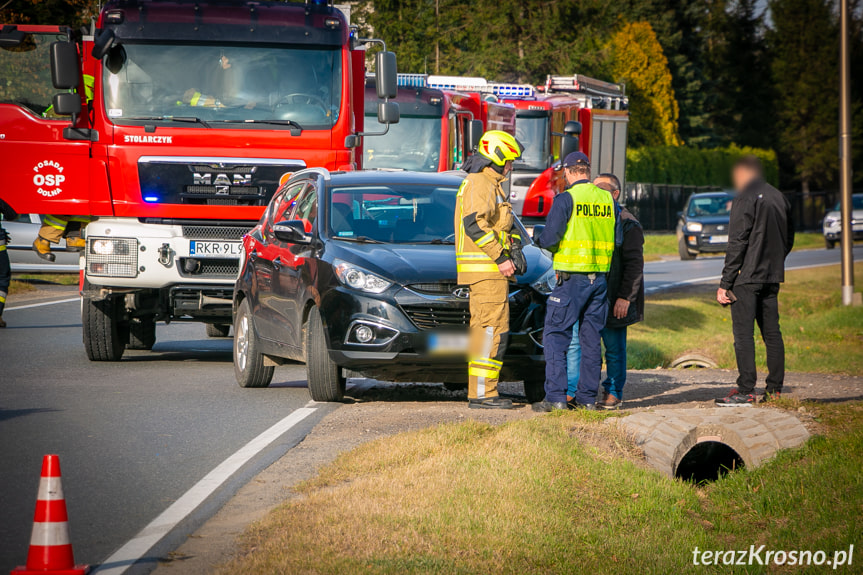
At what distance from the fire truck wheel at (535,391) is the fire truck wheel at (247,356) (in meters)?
2.32

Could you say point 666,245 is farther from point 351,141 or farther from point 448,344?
point 448,344

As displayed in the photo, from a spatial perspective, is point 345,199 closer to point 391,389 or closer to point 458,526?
point 391,389

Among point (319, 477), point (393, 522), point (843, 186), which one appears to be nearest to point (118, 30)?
point (319, 477)

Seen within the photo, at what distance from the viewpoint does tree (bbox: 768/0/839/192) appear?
73.6 meters

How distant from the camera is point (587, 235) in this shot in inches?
351

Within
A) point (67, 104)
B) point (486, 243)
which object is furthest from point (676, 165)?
point (486, 243)

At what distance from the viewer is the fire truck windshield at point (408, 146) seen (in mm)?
17938

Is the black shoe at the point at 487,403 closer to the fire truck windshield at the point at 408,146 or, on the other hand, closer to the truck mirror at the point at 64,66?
the truck mirror at the point at 64,66

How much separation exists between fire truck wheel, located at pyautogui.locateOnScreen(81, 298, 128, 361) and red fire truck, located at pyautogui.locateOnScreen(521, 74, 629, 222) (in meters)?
12.1

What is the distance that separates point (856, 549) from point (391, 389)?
18.6 ft

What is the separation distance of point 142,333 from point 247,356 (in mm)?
3219

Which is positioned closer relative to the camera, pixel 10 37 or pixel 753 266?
pixel 753 266

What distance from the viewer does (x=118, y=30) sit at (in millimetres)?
12328

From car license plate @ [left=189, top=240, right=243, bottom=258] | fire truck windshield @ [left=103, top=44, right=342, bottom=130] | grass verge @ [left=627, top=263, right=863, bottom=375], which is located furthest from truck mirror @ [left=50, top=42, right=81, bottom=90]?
grass verge @ [left=627, top=263, right=863, bottom=375]
